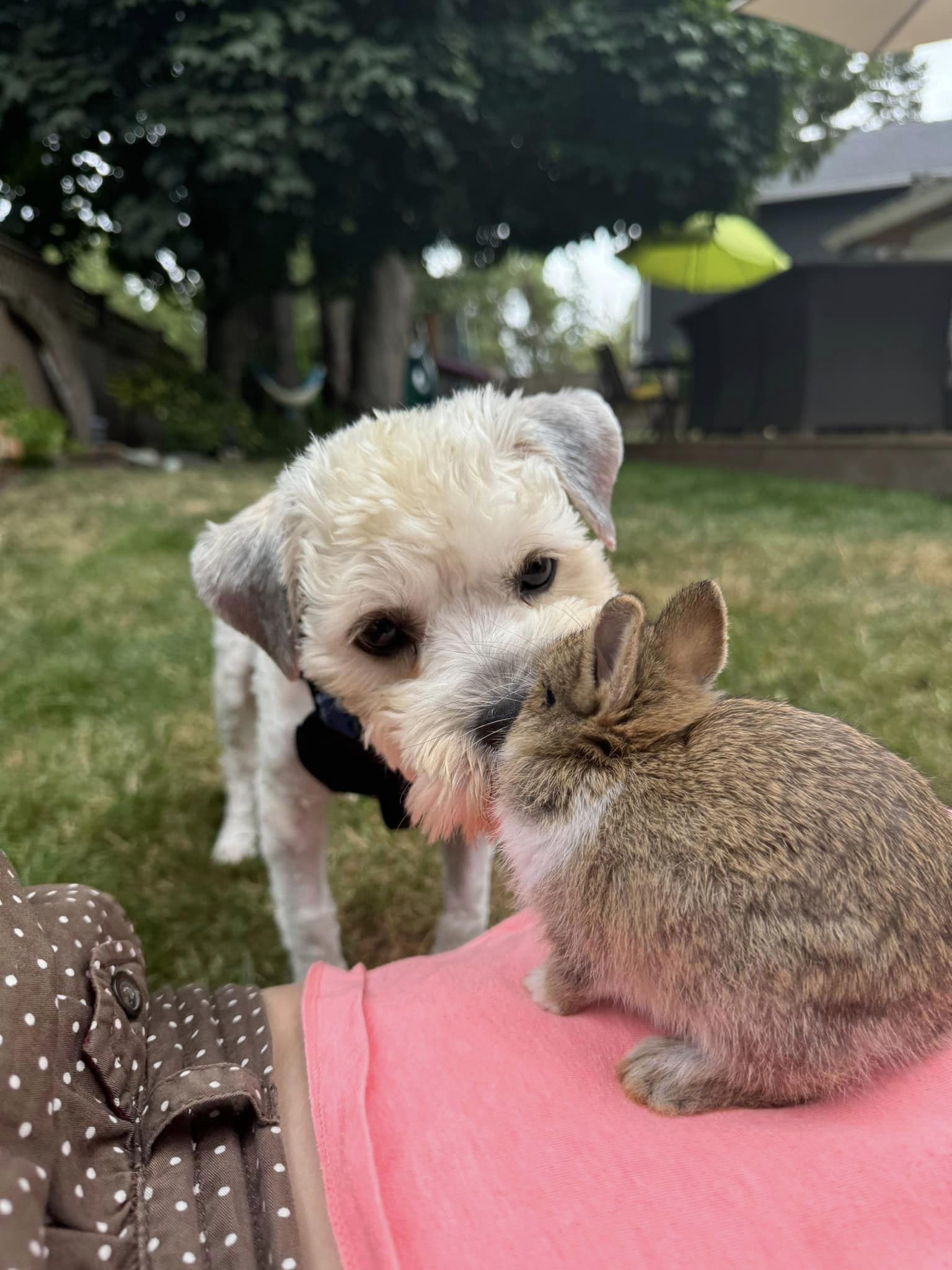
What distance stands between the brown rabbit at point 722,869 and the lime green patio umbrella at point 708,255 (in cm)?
1592

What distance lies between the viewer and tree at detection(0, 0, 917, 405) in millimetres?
11086

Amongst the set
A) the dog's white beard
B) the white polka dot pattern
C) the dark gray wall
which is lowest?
the white polka dot pattern

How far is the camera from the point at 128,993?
1330mm

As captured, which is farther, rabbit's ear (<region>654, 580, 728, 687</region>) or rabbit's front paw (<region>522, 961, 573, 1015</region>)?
rabbit's front paw (<region>522, 961, 573, 1015</region>)

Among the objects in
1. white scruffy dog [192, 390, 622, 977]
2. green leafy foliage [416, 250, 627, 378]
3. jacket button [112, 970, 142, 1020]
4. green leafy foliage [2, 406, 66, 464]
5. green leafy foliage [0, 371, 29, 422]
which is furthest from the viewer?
green leafy foliage [416, 250, 627, 378]

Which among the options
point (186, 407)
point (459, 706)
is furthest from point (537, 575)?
point (186, 407)

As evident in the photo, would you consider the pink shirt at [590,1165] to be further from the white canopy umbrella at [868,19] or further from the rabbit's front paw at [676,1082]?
the white canopy umbrella at [868,19]

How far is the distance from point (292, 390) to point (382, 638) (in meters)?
15.8

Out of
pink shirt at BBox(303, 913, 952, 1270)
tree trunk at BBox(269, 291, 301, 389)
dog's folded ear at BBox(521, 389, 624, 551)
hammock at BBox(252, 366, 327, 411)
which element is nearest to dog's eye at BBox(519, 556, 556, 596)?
dog's folded ear at BBox(521, 389, 624, 551)

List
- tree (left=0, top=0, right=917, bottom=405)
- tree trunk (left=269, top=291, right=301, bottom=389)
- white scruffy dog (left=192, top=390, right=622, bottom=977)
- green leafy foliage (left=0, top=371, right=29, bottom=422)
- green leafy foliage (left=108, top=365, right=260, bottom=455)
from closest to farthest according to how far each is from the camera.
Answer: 1. white scruffy dog (left=192, top=390, right=622, bottom=977)
2. green leafy foliage (left=0, top=371, right=29, bottom=422)
3. tree (left=0, top=0, right=917, bottom=405)
4. green leafy foliage (left=108, top=365, right=260, bottom=455)
5. tree trunk (left=269, top=291, right=301, bottom=389)

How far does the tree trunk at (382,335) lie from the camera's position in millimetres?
16016

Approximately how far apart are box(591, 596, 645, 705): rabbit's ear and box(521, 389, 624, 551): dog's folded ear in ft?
3.49

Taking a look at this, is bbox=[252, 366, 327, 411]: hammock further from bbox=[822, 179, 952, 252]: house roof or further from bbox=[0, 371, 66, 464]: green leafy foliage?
bbox=[822, 179, 952, 252]: house roof

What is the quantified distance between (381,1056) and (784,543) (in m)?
6.14
